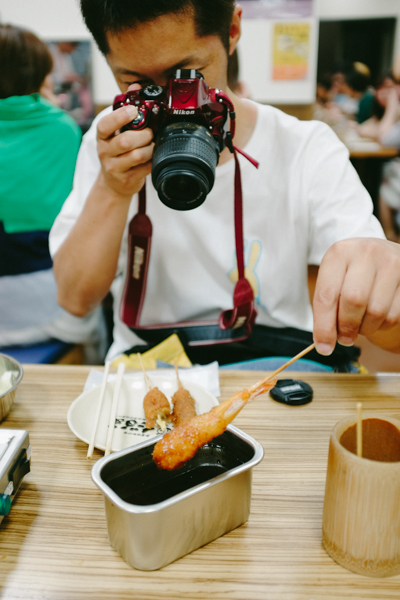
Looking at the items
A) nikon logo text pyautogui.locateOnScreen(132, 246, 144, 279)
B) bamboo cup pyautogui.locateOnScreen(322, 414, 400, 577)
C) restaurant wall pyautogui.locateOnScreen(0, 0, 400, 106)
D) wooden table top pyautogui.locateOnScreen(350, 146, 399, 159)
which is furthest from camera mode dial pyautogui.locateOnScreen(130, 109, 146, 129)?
wooden table top pyautogui.locateOnScreen(350, 146, 399, 159)

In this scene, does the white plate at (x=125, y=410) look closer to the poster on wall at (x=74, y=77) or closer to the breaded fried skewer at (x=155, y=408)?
the breaded fried skewer at (x=155, y=408)

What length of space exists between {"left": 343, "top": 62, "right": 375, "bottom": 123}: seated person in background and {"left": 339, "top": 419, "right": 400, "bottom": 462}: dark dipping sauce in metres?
6.69

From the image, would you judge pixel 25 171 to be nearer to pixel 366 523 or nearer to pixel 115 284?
pixel 115 284

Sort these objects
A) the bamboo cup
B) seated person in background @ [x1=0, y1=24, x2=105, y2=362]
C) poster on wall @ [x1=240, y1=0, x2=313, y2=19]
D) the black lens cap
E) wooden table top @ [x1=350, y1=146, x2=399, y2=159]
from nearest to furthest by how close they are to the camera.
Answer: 1. the bamboo cup
2. the black lens cap
3. seated person in background @ [x1=0, y1=24, x2=105, y2=362]
4. poster on wall @ [x1=240, y1=0, x2=313, y2=19]
5. wooden table top @ [x1=350, y1=146, x2=399, y2=159]

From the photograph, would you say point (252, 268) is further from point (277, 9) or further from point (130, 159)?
point (277, 9)

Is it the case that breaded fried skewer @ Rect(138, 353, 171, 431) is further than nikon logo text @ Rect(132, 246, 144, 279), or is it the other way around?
nikon logo text @ Rect(132, 246, 144, 279)

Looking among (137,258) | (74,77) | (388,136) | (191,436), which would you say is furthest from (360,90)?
(191,436)

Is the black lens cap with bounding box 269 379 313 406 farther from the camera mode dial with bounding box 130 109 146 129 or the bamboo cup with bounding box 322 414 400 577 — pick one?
the camera mode dial with bounding box 130 109 146 129

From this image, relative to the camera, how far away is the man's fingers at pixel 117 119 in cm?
94

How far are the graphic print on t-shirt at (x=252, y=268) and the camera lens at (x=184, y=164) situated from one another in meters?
0.41

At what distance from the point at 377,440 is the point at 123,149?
702 mm

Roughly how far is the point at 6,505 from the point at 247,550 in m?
0.30

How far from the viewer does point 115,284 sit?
141cm

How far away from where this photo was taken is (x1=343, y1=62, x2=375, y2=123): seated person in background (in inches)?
255
